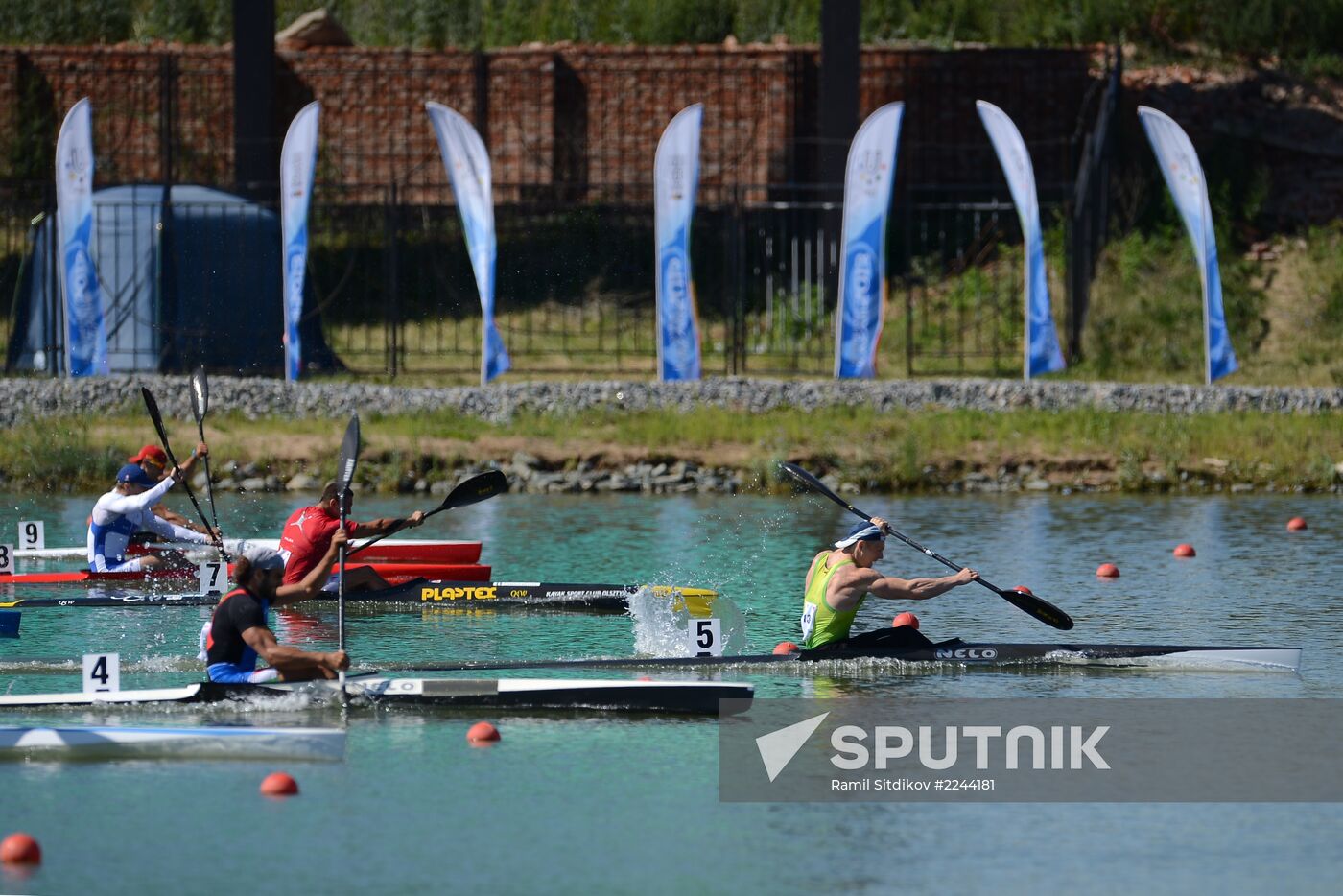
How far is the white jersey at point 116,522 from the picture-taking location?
51.9 ft

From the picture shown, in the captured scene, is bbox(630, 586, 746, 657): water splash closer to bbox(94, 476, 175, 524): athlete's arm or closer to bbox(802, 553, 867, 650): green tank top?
bbox(802, 553, 867, 650): green tank top

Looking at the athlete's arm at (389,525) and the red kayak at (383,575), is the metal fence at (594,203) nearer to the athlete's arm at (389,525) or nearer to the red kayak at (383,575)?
the red kayak at (383,575)

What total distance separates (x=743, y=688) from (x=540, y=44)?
23.9 meters

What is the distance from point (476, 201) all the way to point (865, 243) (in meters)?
5.09

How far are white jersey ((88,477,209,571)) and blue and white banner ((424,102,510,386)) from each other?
7639 millimetres

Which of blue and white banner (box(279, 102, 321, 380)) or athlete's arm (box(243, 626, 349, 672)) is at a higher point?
blue and white banner (box(279, 102, 321, 380))

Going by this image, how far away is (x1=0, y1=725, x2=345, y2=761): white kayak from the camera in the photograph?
1036cm

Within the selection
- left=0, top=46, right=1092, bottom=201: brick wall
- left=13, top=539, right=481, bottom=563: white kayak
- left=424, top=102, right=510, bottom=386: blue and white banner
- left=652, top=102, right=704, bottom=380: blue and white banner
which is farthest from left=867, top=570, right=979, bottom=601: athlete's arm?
left=0, top=46, right=1092, bottom=201: brick wall

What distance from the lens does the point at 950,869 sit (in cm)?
873

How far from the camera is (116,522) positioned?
52.3ft

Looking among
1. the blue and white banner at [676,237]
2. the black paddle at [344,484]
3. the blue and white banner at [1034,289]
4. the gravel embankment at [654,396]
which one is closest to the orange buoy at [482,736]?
the black paddle at [344,484]

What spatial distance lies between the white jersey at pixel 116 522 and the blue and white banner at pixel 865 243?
10.8m

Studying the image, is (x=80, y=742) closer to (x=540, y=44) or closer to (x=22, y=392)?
(x=22, y=392)

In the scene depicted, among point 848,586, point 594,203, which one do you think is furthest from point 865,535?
point 594,203
